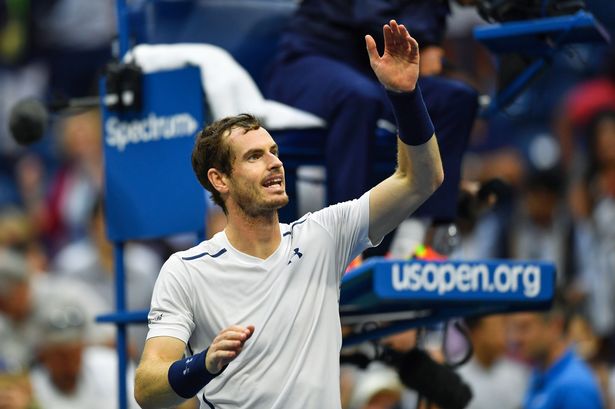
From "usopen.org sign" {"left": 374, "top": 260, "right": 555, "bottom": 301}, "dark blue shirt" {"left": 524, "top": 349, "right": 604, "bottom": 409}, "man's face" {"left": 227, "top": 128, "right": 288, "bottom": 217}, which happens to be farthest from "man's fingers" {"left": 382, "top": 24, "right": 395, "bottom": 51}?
"dark blue shirt" {"left": 524, "top": 349, "right": 604, "bottom": 409}

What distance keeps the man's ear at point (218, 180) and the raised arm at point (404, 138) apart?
1.52ft

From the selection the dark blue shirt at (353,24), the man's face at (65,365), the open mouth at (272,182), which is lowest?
the man's face at (65,365)

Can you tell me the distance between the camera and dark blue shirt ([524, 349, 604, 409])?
28.2ft

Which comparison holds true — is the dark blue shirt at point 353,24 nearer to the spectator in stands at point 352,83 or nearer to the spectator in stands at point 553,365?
the spectator in stands at point 352,83

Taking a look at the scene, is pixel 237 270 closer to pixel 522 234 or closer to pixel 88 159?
pixel 522 234

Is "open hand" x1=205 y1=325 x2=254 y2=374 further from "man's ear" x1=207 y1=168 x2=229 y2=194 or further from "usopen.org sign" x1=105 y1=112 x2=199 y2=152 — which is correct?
"usopen.org sign" x1=105 y1=112 x2=199 y2=152

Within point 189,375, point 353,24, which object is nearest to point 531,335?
point 353,24

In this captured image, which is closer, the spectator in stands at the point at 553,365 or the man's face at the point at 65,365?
the man's face at the point at 65,365

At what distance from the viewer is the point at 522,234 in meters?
11.1

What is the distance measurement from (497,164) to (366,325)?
4380 mm

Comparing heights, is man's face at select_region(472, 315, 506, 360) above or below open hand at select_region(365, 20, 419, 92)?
below

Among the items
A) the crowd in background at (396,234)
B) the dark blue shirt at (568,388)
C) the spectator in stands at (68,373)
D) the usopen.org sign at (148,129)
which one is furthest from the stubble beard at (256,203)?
the dark blue shirt at (568,388)

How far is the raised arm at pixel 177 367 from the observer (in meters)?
4.43

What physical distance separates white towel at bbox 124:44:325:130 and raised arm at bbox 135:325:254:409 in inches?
75.0
